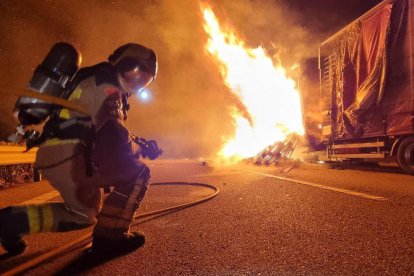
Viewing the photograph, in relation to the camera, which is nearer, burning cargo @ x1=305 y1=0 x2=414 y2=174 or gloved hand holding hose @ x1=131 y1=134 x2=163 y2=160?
gloved hand holding hose @ x1=131 y1=134 x2=163 y2=160

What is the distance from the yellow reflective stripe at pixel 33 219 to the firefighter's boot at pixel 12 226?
0.03 meters

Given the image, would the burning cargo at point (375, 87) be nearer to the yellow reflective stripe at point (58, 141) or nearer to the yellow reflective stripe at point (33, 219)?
the yellow reflective stripe at point (58, 141)

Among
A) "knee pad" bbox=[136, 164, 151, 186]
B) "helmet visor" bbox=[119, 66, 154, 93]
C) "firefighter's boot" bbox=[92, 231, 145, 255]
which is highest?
"helmet visor" bbox=[119, 66, 154, 93]

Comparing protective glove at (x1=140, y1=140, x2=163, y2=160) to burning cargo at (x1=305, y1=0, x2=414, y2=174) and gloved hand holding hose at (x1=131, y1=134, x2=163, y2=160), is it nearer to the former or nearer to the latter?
gloved hand holding hose at (x1=131, y1=134, x2=163, y2=160)

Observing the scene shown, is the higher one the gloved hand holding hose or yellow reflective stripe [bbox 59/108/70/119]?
yellow reflective stripe [bbox 59/108/70/119]

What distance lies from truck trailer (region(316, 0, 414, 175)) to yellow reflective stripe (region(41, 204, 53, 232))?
8.31 meters

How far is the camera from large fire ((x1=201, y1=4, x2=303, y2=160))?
1424cm

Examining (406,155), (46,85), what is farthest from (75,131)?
(406,155)

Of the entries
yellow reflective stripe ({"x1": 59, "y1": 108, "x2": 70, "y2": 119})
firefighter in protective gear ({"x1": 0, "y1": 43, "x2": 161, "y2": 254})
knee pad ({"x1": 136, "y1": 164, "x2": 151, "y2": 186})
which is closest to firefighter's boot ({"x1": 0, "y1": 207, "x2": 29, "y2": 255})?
firefighter in protective gear ({"x1": 0, "y1": 43, "x2": 161, "y2": 254})

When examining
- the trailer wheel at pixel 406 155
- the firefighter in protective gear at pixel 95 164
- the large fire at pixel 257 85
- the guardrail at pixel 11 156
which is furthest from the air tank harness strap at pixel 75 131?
the large fire at pixel 257 85

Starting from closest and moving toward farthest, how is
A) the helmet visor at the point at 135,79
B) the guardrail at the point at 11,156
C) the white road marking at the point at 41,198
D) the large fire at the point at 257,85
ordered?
the helmet visor at the point at 135,79 < the white road marking at the point at 41,198 < the guardrail at the point at 11,156 < the large fire at the point at 257,85

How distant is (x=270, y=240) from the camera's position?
9.78ft

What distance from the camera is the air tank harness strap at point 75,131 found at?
2.60 meters

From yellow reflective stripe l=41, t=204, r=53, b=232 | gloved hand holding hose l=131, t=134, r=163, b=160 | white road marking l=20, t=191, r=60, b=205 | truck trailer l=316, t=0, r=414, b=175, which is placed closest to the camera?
yellow reflective stripe l=41, t=204, r=53, b=232
